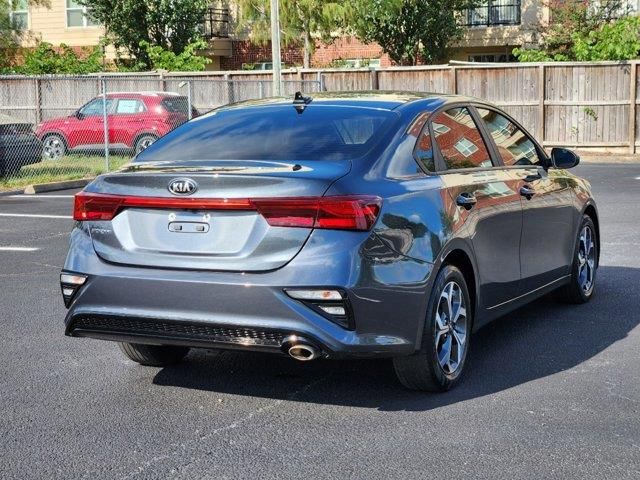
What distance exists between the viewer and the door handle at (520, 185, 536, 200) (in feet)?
22.2

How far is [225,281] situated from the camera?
16.6ft

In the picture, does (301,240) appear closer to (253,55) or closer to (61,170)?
(61,170)

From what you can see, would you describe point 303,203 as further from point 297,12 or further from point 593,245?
point 297,12

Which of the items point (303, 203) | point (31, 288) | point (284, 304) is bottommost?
point (31, 288)

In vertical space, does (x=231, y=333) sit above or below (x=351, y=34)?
below

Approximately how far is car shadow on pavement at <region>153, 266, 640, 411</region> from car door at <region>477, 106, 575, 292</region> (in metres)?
0.37

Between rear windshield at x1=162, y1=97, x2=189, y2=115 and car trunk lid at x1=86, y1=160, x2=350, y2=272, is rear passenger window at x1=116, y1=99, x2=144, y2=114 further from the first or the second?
car trunk lid at x1=86, y1=160, x2=350, y2=272

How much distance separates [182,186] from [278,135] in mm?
856

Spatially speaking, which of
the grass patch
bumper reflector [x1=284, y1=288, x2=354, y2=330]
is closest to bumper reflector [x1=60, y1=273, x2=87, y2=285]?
bumper reflector [x1=284, y1=288, x2=354, y2=330]

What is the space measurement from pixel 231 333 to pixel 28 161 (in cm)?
1500

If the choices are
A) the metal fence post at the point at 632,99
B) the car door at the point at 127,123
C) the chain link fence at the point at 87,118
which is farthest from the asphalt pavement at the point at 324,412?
the metal fence post at the point at 632,99

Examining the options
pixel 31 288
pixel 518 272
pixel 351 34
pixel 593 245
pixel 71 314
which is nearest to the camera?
pixel 71 314

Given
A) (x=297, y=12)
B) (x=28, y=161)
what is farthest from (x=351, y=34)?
(x=28, y=161)

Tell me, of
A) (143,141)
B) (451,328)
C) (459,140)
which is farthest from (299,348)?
(143,141)
